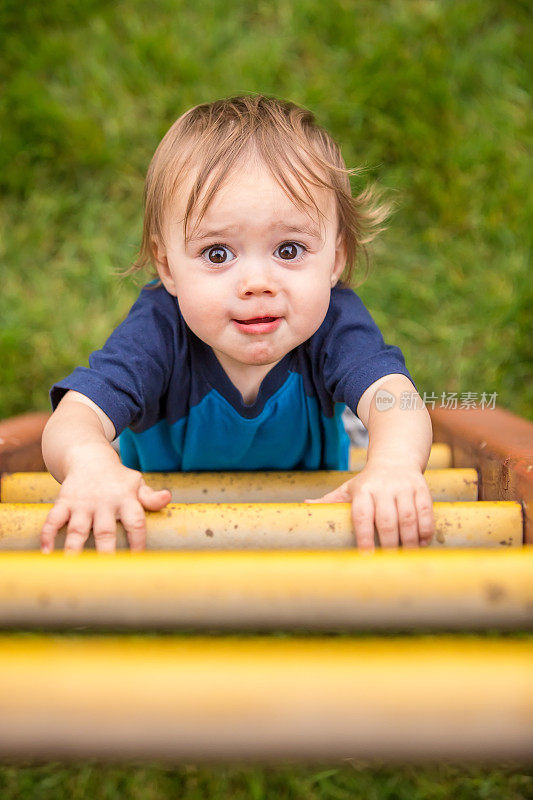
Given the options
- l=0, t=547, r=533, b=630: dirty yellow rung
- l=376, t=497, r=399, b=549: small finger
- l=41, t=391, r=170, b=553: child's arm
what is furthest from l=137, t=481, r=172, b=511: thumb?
l=376, t=497, r=399, b=549: small finger

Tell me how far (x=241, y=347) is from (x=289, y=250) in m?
0.16

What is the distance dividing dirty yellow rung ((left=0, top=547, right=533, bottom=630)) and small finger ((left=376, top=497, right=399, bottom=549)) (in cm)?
13

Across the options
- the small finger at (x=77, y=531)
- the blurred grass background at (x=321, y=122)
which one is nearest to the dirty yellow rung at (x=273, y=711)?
the small finger at (x=77, y=531)

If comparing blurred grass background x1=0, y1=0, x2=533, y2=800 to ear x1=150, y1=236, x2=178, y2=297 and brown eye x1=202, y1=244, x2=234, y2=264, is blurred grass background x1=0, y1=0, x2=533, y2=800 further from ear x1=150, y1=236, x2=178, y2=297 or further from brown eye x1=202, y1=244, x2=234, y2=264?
brown eye x1=202, y1=244, x2=234, y2=264

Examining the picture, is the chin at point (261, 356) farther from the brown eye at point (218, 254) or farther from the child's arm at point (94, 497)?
the child's arm at point (94, 497)

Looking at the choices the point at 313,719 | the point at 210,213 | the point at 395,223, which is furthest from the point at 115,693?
the point at 395,223

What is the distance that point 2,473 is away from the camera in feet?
4.64

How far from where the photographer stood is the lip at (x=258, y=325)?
1.22 m

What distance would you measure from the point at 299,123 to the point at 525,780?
130cm

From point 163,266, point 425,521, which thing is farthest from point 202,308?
point 425,521

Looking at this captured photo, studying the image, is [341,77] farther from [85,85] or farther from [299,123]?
[299,123]

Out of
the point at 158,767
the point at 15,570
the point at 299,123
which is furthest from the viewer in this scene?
the point at 158,767

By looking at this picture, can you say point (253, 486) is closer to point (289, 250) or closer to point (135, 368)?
point (135, 368)

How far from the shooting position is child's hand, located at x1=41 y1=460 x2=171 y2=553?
96cm
